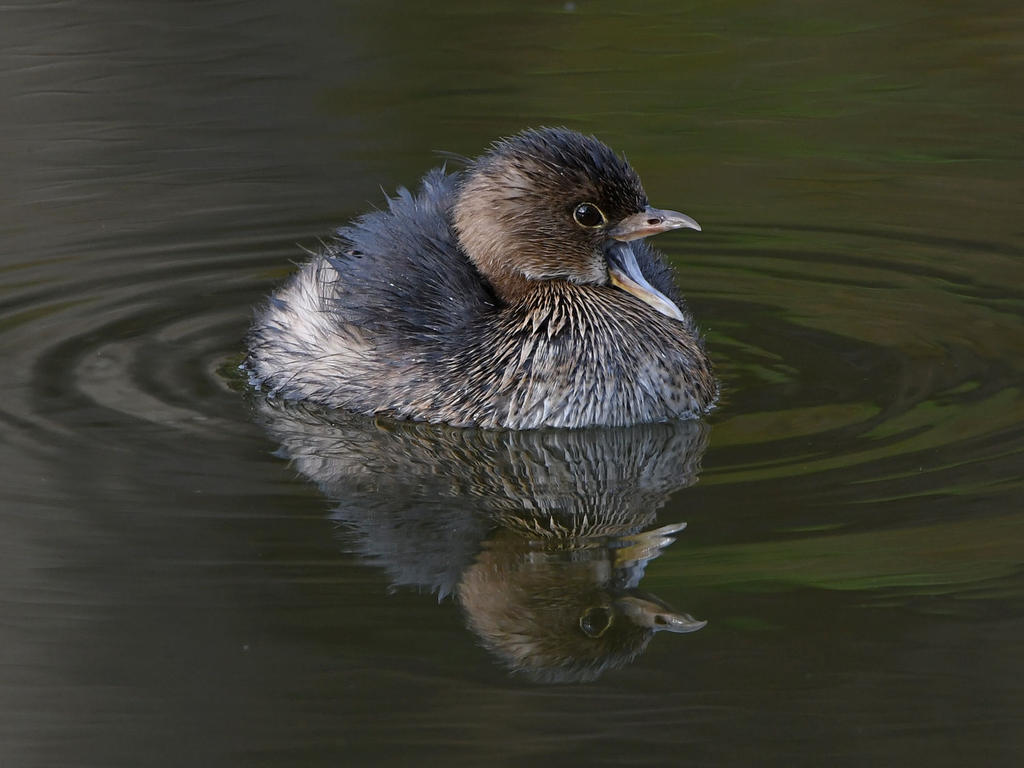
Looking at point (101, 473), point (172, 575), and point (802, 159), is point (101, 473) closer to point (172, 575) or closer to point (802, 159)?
point (172, 575)

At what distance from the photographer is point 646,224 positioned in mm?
7562

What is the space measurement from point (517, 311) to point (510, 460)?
82cm

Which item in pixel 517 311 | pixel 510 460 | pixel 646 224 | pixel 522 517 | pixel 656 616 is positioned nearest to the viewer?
pixel 656 616

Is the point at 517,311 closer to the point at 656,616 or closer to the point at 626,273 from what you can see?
the point at 626,273

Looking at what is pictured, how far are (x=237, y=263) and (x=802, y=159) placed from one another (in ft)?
12.4

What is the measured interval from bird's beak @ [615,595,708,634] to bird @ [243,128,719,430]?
173 centimetres

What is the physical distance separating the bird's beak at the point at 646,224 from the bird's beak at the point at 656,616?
2.06 meters

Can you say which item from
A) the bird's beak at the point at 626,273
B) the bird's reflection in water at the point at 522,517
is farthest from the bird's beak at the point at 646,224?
the bird's reflection in water at the point at 522,517

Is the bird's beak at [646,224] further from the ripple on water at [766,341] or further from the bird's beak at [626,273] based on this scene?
the ripple on water at [766,341]

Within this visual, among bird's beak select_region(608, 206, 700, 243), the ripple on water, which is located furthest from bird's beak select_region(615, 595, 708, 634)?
bird's beak select_region(608, 206, 700, 243)

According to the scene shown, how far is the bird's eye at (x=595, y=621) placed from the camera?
5.80m

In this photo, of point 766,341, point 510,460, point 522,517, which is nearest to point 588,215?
point 510,460

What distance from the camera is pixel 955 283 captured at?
9156 millimetres

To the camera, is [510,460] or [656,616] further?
[510,460]
